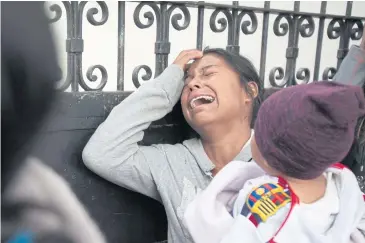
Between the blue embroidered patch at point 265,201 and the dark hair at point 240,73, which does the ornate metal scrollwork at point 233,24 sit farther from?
the blue embroidered patch at point 265,201

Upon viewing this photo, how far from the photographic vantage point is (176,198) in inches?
69.5

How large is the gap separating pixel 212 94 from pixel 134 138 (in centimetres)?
31

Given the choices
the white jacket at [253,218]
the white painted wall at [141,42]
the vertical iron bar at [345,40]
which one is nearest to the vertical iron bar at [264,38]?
the white painted wall at [141,42]

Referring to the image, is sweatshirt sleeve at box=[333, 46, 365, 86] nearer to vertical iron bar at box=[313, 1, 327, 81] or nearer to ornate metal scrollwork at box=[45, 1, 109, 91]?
vertical iron bar at box=[313, 1, 327, 81]

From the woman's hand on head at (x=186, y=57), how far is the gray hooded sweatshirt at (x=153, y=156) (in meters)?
0.04

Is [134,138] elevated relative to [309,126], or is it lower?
lower

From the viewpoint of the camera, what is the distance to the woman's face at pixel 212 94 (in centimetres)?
175

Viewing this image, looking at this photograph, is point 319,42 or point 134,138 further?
point 319,42

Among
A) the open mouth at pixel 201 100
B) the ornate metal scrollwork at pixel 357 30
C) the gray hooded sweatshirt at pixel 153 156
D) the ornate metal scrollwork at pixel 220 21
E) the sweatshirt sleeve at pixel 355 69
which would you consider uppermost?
the ornate metal scrollwork at pixel 220 21

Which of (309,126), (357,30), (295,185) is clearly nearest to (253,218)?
(295,185)

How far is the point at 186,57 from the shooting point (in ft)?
6.19

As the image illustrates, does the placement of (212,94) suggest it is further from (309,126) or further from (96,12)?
(309,126)

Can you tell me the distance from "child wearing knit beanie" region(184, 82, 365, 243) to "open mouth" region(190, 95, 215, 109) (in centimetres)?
39

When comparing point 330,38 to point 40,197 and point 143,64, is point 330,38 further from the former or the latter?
point 40,197
